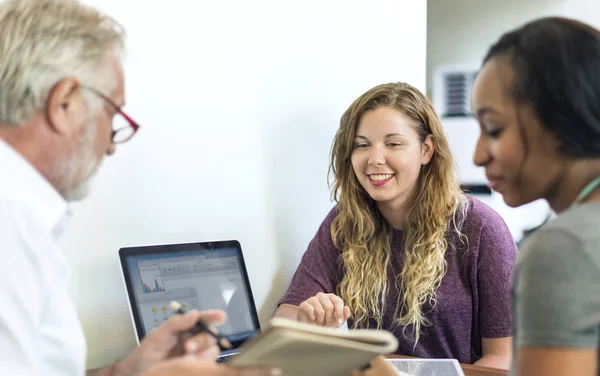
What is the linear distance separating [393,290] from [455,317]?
0.18 m

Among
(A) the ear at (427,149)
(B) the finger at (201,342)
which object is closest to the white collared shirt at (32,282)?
(B) the finger at (201,342)

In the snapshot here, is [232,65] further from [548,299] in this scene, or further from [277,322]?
[548,299]

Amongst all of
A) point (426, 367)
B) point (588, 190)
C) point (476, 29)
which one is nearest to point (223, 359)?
point (426, 367)

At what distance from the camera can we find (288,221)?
2.02 m

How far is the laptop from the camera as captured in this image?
149 cm

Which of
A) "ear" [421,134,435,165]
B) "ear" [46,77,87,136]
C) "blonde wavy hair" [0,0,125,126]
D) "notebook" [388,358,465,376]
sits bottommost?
"notebook" [388,358,465,376]

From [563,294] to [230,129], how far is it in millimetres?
1159

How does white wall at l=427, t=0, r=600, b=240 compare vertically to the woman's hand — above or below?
above

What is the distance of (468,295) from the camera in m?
1.82

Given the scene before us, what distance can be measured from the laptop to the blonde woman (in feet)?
0.69

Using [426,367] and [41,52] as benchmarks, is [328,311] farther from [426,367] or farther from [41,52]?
[41,52]

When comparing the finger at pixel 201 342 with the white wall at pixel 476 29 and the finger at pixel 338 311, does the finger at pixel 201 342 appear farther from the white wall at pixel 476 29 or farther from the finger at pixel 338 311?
the white wall at pixel 476 29

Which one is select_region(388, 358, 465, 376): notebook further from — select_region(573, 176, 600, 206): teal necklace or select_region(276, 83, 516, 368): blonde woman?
select_region(573, 176, 600, 206): teal necklace

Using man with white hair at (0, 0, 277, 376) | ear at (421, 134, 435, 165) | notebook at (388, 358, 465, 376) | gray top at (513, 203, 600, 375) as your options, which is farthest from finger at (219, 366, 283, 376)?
ear at (421, 134, 435, 165)
